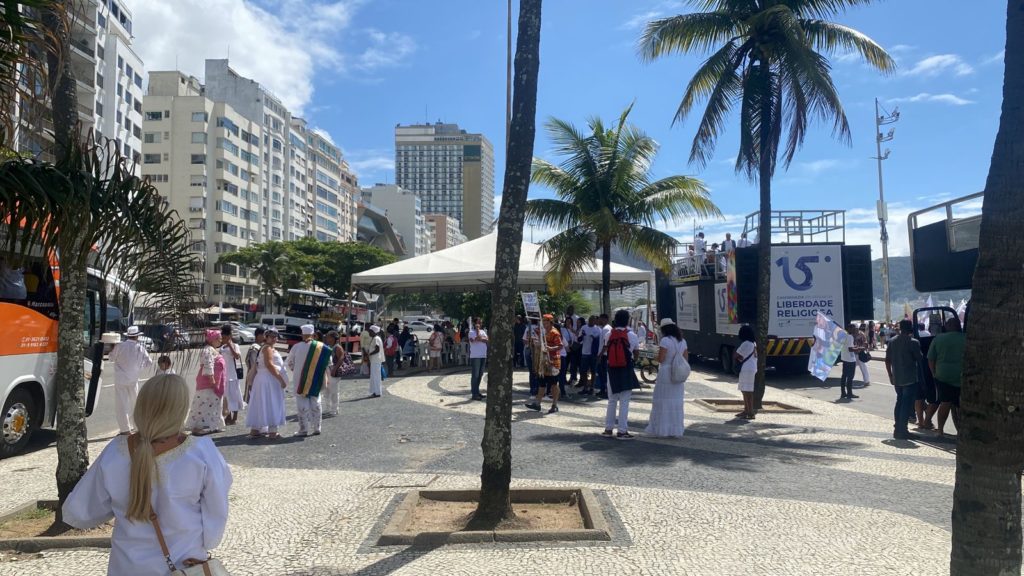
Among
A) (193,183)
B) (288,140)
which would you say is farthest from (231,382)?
(288,140)

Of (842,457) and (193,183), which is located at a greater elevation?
(193,183)

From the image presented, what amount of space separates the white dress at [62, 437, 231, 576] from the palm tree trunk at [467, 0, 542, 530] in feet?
9.99

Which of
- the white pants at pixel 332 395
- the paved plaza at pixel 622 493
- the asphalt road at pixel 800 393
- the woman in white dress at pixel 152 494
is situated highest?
the woman in white dress at pixel 152 494

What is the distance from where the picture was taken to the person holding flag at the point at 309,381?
33.8 ft

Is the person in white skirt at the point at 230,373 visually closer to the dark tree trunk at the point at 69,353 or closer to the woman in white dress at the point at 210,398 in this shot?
the woman in white dress at the point at 210,398

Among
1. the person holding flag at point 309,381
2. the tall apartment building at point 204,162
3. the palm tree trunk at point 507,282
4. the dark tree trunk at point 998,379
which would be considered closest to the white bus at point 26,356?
the person holding flag at point 309,381

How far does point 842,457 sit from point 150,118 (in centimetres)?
7342

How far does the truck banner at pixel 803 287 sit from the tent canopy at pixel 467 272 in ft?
12.2

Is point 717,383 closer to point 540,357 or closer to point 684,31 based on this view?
point 540,357

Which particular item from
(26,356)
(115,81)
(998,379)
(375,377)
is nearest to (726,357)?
(375,377)

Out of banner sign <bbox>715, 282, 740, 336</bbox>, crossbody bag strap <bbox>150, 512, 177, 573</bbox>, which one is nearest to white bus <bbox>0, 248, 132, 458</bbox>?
crossbody bag strap <bbox>150, 512, 177, 573</bbox>

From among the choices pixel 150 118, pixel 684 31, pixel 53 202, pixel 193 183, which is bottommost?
pixel 53 202

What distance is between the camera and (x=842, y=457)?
870cm

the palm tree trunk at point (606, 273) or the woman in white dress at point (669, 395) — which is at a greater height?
the palm tree trunk at point (606, 273)
